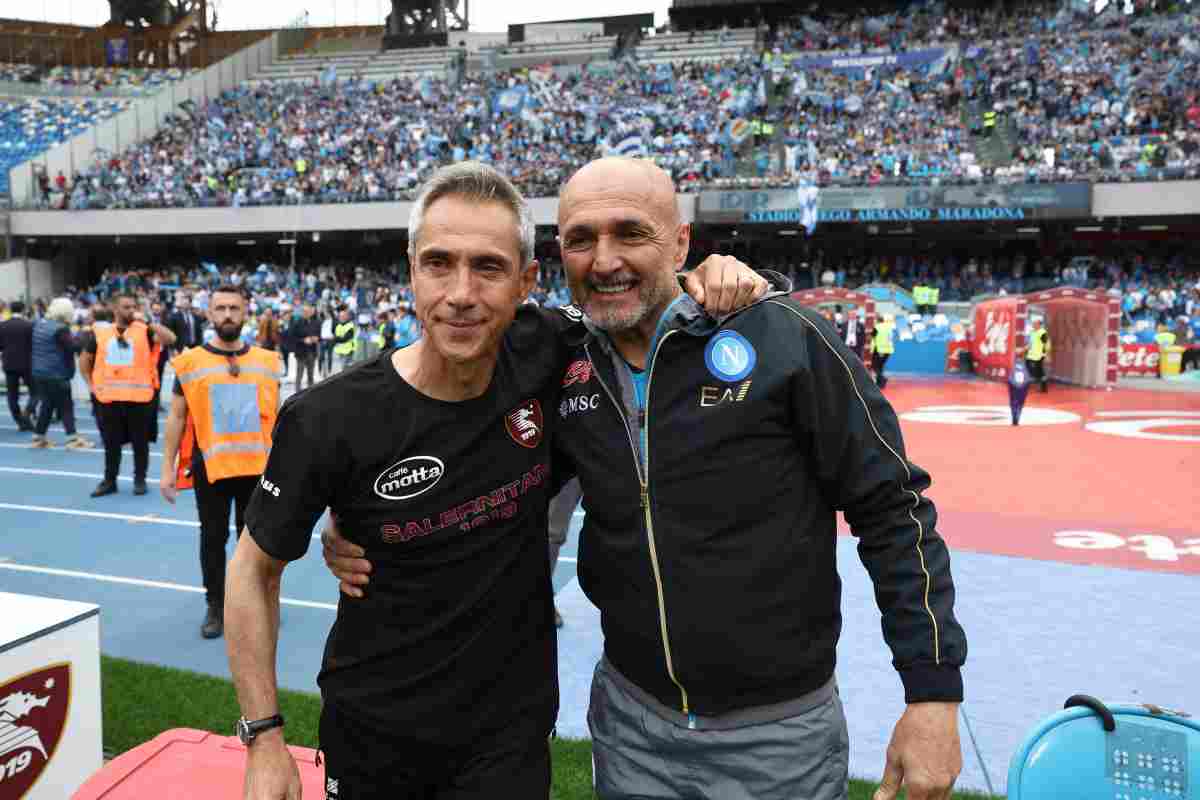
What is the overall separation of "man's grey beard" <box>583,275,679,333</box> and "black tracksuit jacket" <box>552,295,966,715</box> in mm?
73

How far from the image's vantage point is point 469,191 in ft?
6.42

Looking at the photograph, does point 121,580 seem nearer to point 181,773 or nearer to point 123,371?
point 123,371

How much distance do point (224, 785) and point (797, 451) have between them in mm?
1900

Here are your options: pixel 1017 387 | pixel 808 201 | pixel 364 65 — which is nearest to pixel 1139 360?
pixel 1017 387

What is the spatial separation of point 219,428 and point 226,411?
0.40 feet

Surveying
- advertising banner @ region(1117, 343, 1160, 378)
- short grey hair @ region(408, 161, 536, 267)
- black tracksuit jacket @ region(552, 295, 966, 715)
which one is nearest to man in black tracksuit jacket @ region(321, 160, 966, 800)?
black tracksuit jacket @ region(552, 295, 966, 715)

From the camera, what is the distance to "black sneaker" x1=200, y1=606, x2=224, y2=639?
5328 mm

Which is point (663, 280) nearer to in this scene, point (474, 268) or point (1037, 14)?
point (474, 268)

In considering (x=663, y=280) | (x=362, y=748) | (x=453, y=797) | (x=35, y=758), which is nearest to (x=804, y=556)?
(x=663, y=280)

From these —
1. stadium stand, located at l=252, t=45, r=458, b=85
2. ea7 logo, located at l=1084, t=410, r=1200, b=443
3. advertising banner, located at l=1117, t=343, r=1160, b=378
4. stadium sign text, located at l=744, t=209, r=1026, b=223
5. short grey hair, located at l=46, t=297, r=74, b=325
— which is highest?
stadium stand, located at l=252, t=45, r=458, b=85

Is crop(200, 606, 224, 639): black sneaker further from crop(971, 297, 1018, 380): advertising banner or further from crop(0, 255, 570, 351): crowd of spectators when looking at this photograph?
crop(0, 255, 570, 351): crowd of spectators

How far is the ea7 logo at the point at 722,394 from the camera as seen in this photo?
1914mm

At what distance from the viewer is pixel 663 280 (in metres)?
2.07

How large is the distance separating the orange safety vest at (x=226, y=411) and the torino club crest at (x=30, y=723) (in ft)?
7.15
